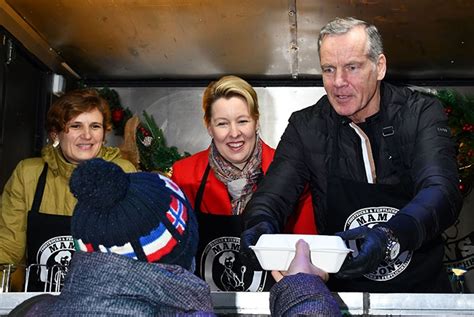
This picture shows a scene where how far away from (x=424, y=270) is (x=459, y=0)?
5.70 feet

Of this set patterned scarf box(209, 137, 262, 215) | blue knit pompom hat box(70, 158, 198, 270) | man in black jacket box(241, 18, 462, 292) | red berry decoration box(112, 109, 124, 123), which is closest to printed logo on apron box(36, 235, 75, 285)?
patterned scarf box(209, 137, 262, 215)

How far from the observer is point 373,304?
1382 mm

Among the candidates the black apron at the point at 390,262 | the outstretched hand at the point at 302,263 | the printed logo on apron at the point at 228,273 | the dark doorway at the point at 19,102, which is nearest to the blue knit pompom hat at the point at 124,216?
the outstretched hand at the point at 302,263

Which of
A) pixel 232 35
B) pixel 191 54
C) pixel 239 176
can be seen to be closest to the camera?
pixel 239 176

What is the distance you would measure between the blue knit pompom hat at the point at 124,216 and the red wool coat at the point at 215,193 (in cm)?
138

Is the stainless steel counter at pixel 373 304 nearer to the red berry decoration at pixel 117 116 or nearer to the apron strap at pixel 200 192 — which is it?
the apron strap at pixel 200 192

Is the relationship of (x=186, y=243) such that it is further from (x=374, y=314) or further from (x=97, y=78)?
(x=97, y=78)

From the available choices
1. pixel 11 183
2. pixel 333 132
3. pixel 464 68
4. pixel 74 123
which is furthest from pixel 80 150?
pixel 464 68

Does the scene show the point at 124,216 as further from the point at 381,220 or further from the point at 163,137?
the point at 163,137

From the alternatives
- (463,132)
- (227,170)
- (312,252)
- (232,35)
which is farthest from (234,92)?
(463,132)

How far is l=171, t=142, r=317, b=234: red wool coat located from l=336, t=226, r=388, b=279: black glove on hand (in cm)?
94

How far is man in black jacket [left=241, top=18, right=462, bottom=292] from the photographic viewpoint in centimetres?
205

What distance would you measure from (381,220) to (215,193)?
80cm

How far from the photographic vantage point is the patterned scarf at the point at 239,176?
8.72 ft
